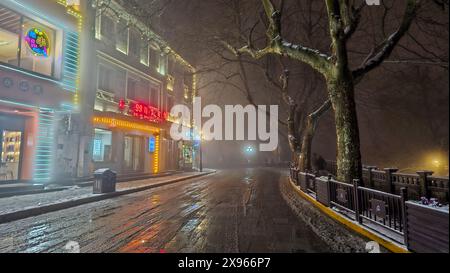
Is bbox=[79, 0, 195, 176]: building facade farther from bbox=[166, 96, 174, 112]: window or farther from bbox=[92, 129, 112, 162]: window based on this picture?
bbox=[166, 96, 174, 112]: window

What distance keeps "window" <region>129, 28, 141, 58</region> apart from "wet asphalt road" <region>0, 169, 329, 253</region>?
15992 mm

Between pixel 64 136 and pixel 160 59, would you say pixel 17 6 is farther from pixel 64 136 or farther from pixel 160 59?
pixel 160 59

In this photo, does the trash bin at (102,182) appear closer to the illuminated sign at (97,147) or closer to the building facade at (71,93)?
the building facade at (71,93)

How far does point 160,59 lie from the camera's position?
27562mm

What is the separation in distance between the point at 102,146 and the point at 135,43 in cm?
955

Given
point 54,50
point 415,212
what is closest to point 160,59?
point 54,50

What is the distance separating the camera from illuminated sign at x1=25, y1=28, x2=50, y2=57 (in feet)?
42.3

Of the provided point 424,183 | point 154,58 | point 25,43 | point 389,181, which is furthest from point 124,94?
point 424,183

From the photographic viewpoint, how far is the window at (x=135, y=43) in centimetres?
2223

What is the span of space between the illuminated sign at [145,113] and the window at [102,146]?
2435mm

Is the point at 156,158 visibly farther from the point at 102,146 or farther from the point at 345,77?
the point at 345,77

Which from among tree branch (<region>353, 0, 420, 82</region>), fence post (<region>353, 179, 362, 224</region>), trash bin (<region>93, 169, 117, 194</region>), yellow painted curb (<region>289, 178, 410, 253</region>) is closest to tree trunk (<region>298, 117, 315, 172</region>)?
tree branch (<region>353, 0, 420, 82</region>)

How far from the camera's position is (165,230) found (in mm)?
6562

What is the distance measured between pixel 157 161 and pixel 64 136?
1075 centimetres
